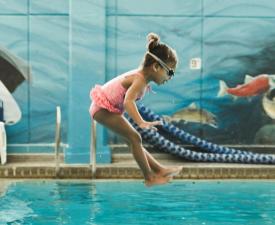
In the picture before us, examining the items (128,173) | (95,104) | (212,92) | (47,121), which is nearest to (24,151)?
(47,121)

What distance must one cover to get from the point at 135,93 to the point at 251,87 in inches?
348

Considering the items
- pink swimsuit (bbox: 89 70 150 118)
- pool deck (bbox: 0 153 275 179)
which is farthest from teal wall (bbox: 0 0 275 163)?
pink swimsuit (bbox: 89 70 150 118)

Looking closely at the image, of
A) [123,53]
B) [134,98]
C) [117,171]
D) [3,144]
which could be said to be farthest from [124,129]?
[123,53]

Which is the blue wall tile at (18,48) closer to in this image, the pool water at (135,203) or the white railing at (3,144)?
the white railing at (3,144)

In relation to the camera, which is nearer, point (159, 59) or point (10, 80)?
point (159, 59)

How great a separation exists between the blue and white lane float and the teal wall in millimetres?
409

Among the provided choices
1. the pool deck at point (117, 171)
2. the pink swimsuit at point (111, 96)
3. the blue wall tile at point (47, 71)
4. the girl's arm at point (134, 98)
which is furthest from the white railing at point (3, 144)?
the girl's arm at point (134, 98)

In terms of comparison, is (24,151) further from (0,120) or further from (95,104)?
(95,104)

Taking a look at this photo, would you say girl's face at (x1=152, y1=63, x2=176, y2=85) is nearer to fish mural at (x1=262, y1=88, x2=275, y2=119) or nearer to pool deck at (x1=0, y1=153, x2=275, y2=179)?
pool deck at (x1=0, y1=153, x2=275, y2=179)

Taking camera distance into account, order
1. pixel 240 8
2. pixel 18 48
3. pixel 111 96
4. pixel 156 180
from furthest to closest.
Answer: pixel 240 8 < pixel 18 48 < pixel 156 180 < pixel 111 96

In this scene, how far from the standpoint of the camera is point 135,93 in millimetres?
6125

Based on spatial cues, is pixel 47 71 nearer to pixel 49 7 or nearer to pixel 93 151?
pixel 49 7

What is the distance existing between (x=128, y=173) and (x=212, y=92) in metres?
2.87

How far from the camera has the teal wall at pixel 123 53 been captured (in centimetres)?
1402
